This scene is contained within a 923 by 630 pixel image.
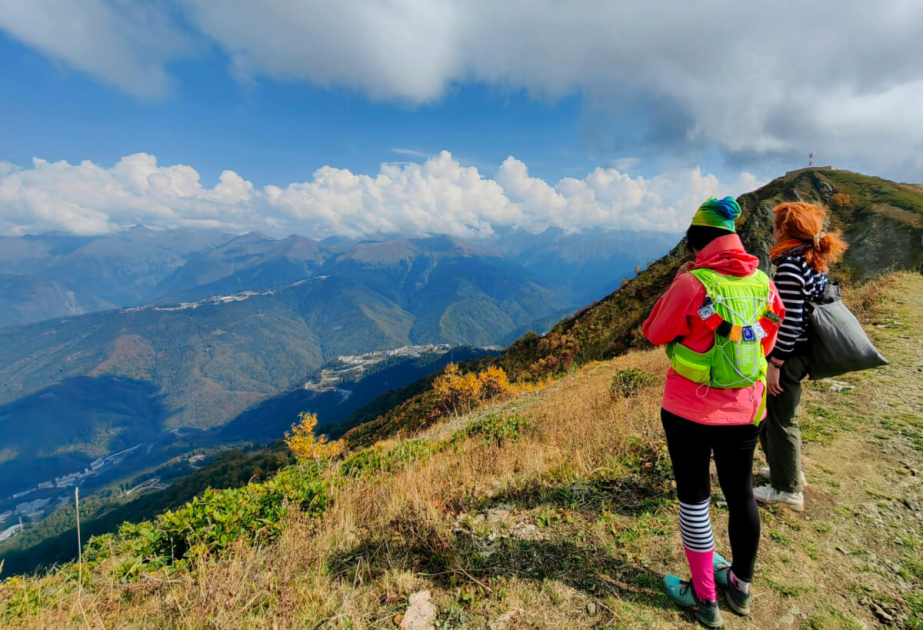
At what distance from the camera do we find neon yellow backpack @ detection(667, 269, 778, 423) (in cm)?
229

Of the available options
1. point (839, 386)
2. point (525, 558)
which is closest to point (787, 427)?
point (525, 558)

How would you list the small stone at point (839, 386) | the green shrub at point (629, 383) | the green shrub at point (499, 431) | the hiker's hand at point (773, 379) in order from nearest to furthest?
the hiker's hand at point (773, 379) < the green shrub at point (499, 431) < the small stone at point (839, 386) < the green shrub at point (629, 383)

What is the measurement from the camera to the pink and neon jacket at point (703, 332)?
2338mm

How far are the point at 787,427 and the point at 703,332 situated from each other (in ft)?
6.81

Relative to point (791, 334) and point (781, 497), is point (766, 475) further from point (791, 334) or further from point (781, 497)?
point (791, 334)

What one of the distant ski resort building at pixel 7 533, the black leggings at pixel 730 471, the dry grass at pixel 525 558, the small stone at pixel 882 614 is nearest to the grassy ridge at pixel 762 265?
the dry grass at pixel 525 558

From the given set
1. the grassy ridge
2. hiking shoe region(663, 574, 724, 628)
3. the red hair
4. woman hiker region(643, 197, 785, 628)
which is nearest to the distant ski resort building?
the grassy ridge

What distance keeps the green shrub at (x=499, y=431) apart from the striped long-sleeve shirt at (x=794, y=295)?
3.67 metres

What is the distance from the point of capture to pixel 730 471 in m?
2.45

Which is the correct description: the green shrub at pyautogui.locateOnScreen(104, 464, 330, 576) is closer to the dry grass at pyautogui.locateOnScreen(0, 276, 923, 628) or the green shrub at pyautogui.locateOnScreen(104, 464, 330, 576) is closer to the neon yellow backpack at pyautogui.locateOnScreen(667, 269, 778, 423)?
the dry grass at pyautogui.locateOnScreen(0, 276, 923, 628)

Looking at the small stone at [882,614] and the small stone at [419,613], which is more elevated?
the small stone at [882,614]

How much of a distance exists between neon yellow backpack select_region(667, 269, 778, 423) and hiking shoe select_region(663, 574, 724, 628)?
1481mm

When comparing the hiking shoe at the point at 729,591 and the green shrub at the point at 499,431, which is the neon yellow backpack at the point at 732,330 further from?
the green shrub at the point at 499,431

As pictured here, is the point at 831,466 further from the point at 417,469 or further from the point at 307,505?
the point at 307,505
